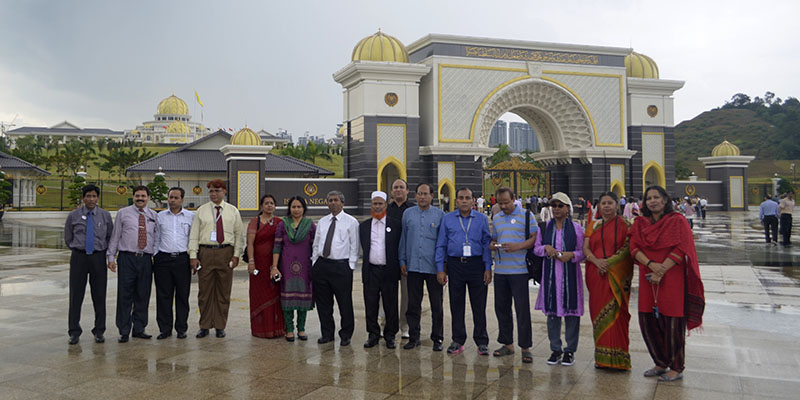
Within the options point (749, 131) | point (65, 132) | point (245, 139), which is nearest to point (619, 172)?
point (245, 139)

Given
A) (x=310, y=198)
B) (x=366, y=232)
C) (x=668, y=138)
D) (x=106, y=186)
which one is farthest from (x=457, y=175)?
(x=106, y=186)

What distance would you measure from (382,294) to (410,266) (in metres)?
0.39

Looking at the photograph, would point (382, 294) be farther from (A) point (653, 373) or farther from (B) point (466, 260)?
(A) point (653, 373)

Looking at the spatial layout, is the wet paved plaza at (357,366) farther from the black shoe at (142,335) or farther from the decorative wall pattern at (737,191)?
the decorative wall pattern at (737,191)

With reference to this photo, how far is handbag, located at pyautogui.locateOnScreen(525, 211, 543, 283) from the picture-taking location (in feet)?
16.0

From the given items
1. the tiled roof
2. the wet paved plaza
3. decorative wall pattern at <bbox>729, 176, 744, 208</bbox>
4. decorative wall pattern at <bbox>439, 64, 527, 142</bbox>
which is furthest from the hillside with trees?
the wet paved plaza

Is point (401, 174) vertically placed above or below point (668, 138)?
below

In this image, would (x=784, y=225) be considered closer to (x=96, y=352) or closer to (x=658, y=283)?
(x=658, y=283)

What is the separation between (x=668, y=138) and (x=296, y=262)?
83.3 ft

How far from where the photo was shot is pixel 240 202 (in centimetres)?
2402

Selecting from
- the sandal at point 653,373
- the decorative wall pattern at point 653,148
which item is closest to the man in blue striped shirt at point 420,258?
the sandal at point 653,373

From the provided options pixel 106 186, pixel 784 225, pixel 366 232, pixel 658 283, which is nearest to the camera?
pixel 658 283

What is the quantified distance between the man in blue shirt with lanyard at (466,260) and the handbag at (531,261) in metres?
0.31

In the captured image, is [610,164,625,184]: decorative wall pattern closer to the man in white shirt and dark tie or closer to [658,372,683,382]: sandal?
the man in white shirt and dark tie
